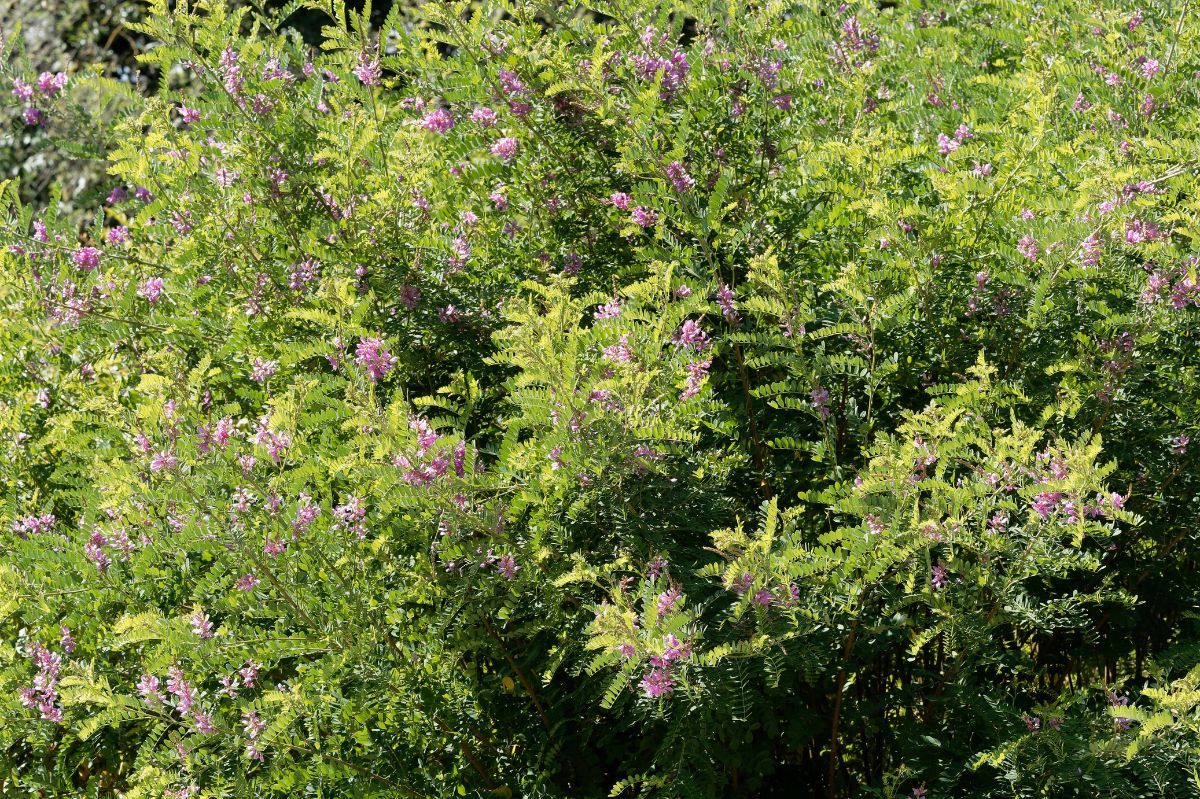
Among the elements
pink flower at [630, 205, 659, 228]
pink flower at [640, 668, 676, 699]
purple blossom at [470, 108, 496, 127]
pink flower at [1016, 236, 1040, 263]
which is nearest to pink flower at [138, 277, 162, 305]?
purple blossom at [470, 108, 496, 127]

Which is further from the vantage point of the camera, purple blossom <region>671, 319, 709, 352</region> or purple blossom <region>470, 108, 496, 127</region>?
purple blossom <region>470, 108, 496, 127</region>

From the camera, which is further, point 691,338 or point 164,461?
point 691,338

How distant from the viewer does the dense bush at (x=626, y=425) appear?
2529 millimetres

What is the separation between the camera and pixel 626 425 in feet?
8.29

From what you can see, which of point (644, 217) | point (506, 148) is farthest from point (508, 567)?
point (506, 148)

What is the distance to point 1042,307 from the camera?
2.96 m

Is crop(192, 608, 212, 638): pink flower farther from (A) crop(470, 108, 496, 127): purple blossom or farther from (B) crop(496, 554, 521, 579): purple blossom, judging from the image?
(A) crop(470, 108, 496, 127): purple blossom

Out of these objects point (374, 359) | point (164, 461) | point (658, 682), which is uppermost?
point (374, 359)

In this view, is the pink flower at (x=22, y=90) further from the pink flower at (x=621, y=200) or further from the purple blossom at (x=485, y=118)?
the pink flower at (x=621, y=200)

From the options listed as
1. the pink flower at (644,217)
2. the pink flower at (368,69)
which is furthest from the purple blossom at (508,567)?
the pink flower at (368,69)

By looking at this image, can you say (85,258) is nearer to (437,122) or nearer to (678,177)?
(437,122)

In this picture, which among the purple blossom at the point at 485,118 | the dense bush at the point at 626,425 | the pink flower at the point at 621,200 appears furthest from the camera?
the purple blossom at the point at 485,118

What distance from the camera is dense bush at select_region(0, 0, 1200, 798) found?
2529 millimetres

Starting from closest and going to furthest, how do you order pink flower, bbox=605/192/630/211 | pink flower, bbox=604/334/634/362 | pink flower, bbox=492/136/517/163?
pink flower, bbox=604/334/634/362
pink flower, bbox=605/192/630/211
pink flower, bbox=492/136/517/163
